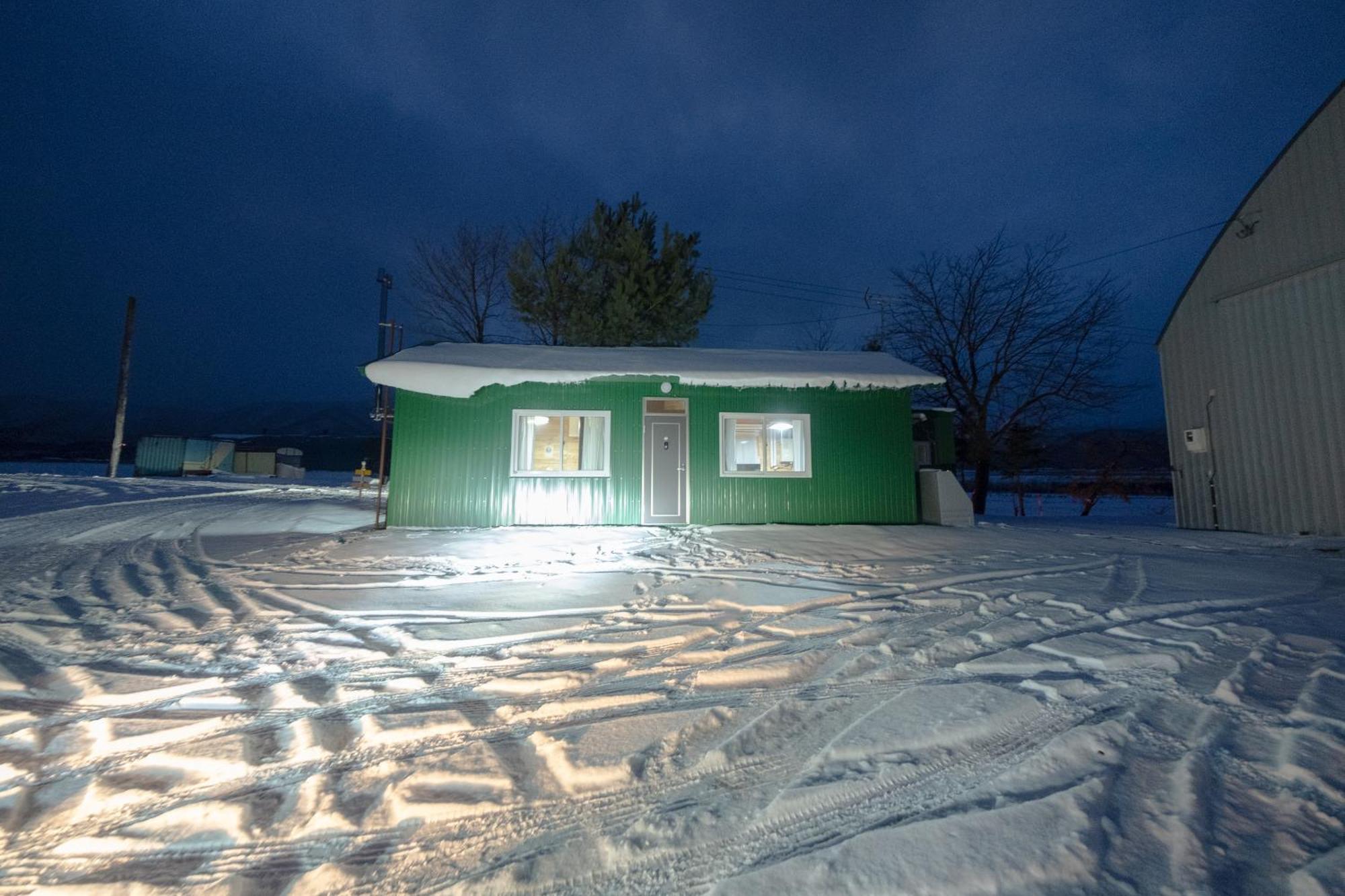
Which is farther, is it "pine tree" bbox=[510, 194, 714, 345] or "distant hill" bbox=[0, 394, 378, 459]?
"distant hill" bbox=[0, 394, 378, 459]

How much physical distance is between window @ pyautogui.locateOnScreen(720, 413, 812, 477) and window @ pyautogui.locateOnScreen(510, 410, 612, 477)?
81.7 inches

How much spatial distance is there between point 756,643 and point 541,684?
1282mm

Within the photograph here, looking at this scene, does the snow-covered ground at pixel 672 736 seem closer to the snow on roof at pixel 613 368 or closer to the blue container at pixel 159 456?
the snow on roof at pixel 613 368

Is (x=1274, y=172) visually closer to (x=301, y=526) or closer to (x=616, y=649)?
(x=616, y=649)

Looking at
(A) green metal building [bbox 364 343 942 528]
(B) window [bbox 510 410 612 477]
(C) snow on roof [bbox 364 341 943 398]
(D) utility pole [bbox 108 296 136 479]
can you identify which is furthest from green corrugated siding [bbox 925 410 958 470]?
(D) utility pole [bbox 108 296 136 479]

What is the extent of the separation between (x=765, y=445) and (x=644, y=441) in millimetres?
2213

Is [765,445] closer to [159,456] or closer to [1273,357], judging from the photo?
[1273,357]

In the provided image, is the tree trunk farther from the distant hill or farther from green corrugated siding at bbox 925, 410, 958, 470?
the distant hill

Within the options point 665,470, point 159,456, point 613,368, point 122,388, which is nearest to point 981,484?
point 665,470

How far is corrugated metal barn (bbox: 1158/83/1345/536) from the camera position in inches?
291

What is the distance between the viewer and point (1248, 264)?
8.34 meters

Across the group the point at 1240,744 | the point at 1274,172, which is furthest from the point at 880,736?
the point at 1274,172

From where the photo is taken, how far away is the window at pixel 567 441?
8.75m

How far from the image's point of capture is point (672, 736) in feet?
6.69
